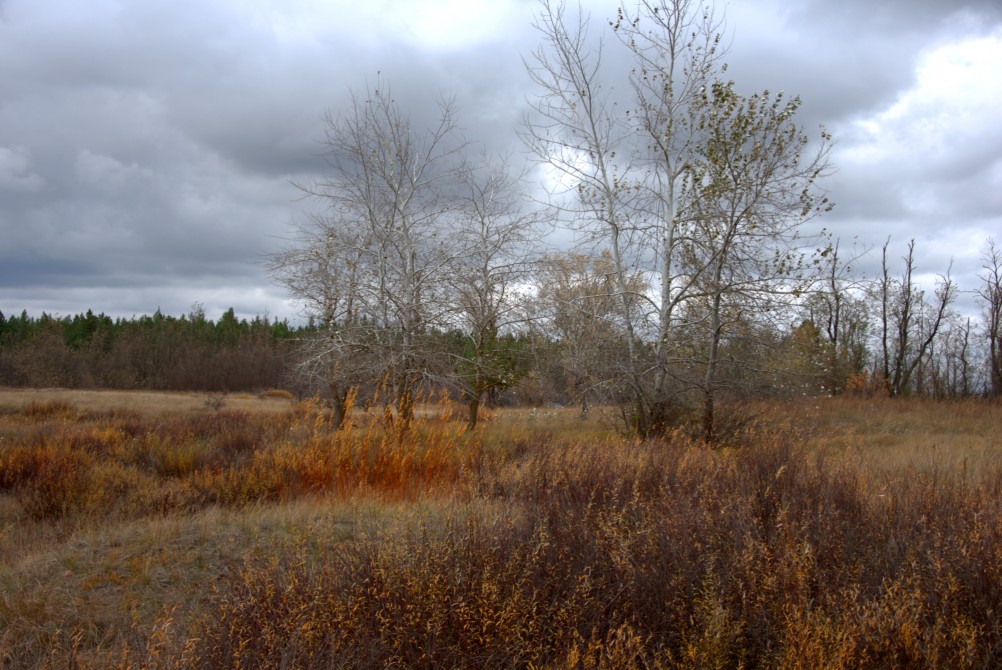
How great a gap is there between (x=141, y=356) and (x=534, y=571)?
70305mm

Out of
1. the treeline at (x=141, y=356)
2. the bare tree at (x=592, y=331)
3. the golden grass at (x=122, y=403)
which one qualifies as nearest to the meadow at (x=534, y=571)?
the bare tree at (x=592, y=331)

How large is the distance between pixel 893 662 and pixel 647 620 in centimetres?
116

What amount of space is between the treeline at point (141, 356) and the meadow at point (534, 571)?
50.4 metres

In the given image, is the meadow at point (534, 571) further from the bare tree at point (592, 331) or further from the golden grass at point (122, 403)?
the golden grass at point (122, 403)

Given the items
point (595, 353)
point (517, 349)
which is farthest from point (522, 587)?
point (517, 349)

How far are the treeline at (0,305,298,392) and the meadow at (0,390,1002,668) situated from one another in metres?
50.4

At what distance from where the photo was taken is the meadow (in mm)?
3262

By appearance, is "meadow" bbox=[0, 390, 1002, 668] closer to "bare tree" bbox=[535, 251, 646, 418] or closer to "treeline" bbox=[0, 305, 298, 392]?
"bare tree" bbox=[535, 251, 646, 418]

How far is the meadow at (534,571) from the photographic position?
3.26 meters

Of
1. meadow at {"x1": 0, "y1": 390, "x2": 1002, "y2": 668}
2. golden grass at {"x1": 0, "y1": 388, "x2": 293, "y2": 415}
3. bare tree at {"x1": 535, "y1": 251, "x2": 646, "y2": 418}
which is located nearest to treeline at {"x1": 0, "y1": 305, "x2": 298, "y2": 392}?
golden grass at {"x1": 0, "y1": 388, "x2": 293, "y2": 415}

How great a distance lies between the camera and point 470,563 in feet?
12.7

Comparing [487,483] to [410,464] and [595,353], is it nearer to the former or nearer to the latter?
[410,464]

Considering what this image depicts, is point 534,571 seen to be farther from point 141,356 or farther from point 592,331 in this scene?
point 141,356

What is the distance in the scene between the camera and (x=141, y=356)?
65.0 m
